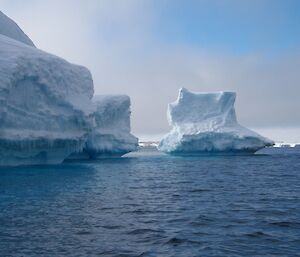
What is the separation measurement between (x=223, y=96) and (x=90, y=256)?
50295mm

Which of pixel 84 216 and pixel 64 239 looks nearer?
pixel 64 239

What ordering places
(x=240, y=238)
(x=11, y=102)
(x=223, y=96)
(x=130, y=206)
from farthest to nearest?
(x=223, y=96) → (x=11, y=102) → (x=130, y=206) → (x=240, y=238)

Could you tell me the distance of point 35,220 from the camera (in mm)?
11125

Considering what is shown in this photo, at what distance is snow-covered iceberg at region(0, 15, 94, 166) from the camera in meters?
29.9

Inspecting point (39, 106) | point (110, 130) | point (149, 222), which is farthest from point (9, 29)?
point (149, 222)

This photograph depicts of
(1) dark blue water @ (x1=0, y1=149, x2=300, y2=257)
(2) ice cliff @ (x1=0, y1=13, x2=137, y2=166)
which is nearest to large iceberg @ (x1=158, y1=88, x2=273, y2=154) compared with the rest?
(2) ice cliff @ (x1=0, y1=13, x2=137, y2=166)

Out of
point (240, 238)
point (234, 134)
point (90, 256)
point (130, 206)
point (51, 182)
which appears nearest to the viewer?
point (90, 256)

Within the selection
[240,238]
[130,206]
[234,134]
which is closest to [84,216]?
[130,206]

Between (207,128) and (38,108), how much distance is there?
2676cm

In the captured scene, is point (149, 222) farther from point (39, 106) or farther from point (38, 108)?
point (39, 106)

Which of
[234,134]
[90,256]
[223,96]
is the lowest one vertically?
[90,256]

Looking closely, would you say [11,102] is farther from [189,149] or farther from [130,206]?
[189,149]

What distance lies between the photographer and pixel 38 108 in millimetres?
32781

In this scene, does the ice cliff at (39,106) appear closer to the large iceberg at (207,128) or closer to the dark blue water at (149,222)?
the dark blue water at (149,222)
